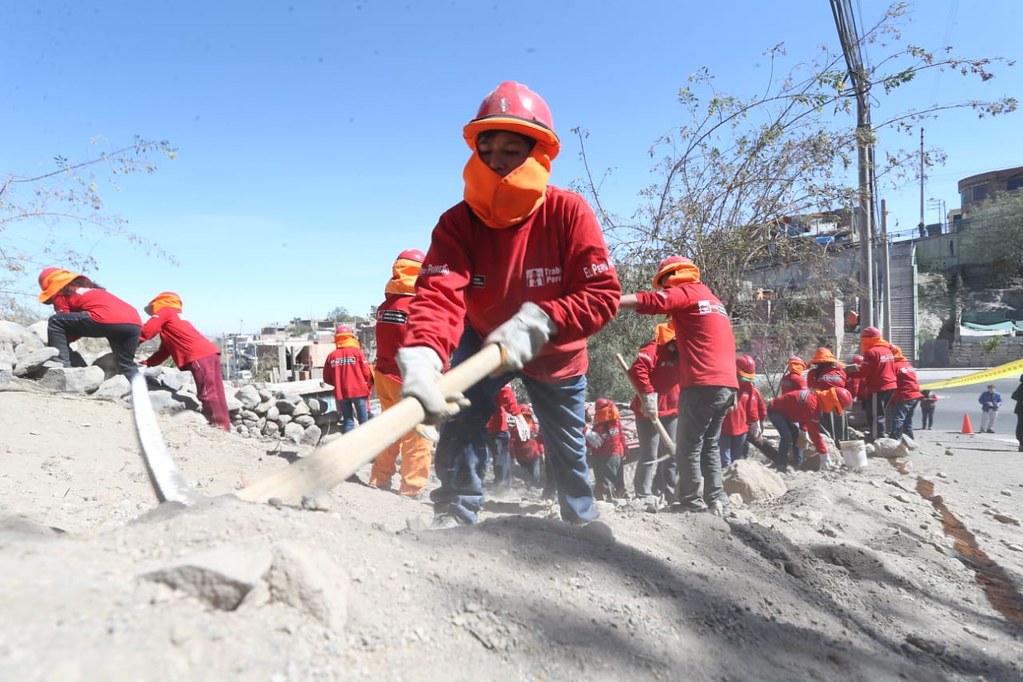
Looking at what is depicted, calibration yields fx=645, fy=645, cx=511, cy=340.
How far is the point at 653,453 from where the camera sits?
6477 millimetres

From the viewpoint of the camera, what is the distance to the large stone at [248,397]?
827cm

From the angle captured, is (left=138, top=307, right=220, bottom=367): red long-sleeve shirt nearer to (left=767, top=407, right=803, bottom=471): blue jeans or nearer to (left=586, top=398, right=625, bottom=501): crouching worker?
(left=586, top=398, right=625, bottom=501): crouching worker

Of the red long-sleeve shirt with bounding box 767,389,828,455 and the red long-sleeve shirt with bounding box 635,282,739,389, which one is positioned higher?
the red long-sleeve shirt with bounding box 635,282,739,389

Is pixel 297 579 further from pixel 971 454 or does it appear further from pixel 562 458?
pixel 971 454

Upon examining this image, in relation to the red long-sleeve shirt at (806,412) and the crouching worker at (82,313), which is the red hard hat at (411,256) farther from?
the red long-sleeve shirt at (806,412)

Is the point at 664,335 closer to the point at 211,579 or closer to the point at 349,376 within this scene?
the point at 349,376

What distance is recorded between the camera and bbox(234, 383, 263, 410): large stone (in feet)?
27.1

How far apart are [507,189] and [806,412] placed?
6299 mm

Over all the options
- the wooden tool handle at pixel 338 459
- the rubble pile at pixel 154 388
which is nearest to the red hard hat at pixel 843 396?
the rubble pile at pixel 154 388

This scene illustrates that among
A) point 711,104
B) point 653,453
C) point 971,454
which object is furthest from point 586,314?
point 971,454

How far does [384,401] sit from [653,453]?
292cm

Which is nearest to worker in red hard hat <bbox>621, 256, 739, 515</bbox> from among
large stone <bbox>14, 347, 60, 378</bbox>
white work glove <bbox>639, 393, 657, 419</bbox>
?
white work glove <bbox>639, 393, 657, 419</bbox>

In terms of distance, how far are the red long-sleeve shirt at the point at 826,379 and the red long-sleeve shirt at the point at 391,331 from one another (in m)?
5.99

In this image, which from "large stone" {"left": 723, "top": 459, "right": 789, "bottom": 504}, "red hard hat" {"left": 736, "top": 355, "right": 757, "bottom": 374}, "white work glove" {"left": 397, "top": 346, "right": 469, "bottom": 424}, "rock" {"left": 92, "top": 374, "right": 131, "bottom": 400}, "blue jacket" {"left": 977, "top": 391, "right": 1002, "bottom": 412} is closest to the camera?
"white work glove" {"left": 397, "top": 346, "right": 469, "bottom": 424}
